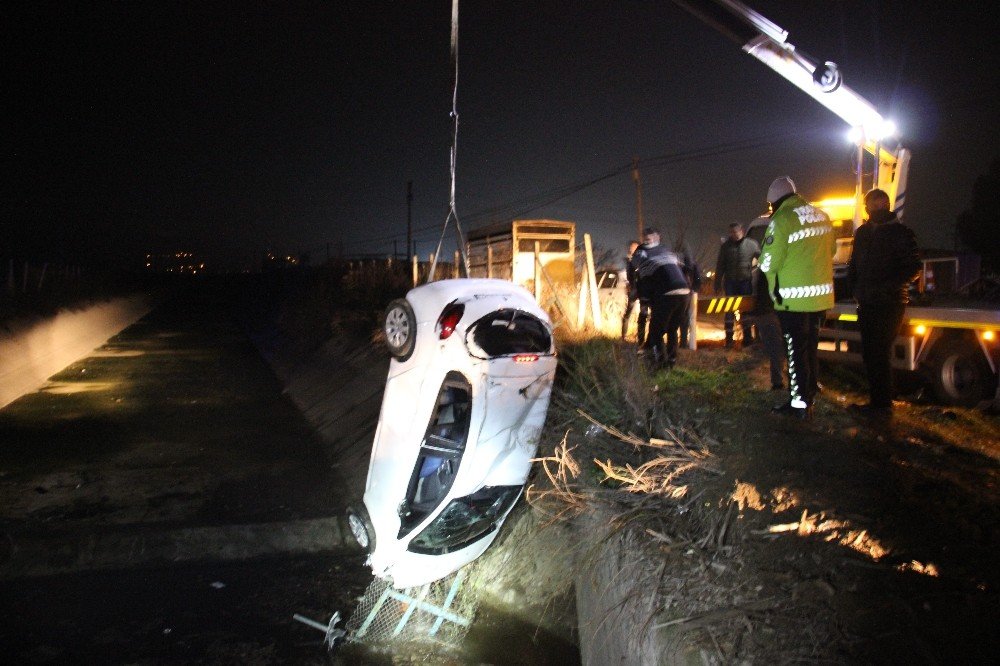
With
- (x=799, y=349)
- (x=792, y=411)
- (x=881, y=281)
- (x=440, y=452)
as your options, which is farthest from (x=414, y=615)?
(x=881, y=281)

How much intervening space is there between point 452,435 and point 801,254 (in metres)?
3.01

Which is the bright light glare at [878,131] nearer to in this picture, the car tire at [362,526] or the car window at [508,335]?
the car window at [508,335]

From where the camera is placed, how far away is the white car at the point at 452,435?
5.26m

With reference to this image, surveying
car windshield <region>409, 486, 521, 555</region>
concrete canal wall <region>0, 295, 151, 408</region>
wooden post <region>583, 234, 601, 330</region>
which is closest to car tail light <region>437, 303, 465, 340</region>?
car windshield <region>409, 486, 521, 555</region>

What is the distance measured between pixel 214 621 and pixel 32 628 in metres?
1.22

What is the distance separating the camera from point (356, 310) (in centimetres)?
1683

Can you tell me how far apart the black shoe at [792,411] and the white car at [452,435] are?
1.73 metres

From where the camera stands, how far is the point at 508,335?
18.9 feet

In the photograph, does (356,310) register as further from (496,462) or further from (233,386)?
Answer: (496,462)

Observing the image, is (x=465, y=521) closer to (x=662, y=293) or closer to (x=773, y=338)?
(x=773, y=338)

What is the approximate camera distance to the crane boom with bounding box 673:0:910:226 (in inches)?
358

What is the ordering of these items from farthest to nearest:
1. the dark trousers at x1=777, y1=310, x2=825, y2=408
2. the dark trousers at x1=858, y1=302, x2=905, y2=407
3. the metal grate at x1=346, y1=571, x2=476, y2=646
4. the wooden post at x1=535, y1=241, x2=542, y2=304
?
1. the wooden post at x1=535, y1=241, x2=542, y2=304
2. the dark trousers at x1=858, y1=302, x2=905, y2=407
3. the dark trousers at x1=777, y1=310, x2=825, y2=408
4. the metal grate at x1=346, y1=571, x2=476, y2=646

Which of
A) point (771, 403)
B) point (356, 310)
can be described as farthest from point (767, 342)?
point (356, 310)

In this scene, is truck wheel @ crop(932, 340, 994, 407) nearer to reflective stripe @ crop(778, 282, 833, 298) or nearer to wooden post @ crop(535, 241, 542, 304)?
reflective stripe @ crop(778, 282, 833, 298)
